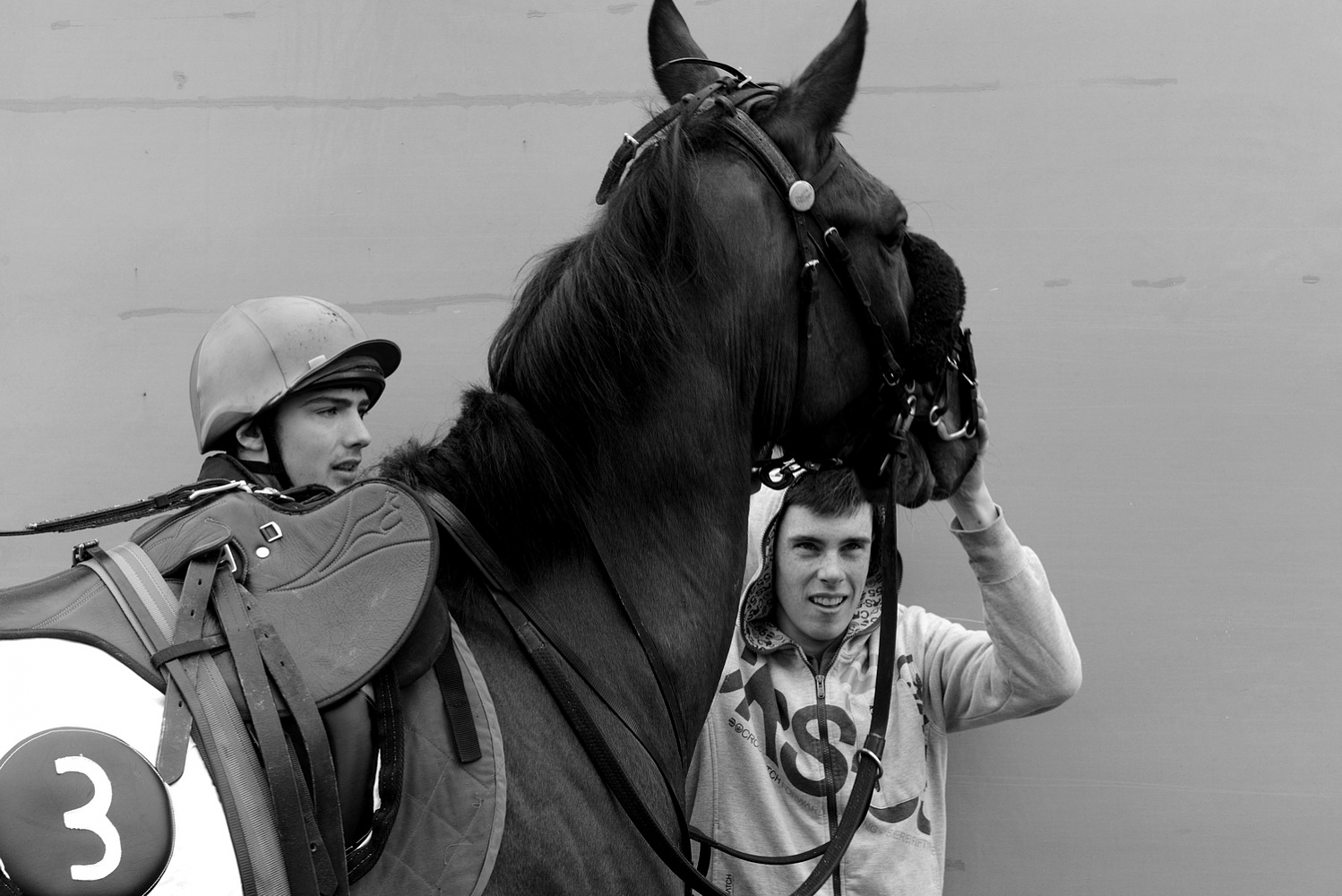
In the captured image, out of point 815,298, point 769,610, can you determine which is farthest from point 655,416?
point 769,610

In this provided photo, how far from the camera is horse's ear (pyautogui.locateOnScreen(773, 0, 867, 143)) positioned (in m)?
1.58

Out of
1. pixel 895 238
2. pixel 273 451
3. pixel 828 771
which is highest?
pixel 895 238

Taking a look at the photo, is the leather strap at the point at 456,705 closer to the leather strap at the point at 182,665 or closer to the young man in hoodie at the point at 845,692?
the leather strap at the point at 182,665

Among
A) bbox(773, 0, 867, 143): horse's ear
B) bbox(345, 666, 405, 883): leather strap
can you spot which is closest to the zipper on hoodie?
bbox(345, 666, 405, 883): leather strap

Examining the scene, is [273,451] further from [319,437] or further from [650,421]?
[650,421]

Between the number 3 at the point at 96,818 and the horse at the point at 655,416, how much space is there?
0.26 m

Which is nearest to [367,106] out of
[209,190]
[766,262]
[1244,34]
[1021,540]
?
[209,190]

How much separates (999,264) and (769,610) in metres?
1.00

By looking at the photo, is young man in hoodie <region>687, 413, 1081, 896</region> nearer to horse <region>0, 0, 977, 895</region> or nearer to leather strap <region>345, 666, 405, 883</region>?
horse <region>0, 0, 977, 895</region>

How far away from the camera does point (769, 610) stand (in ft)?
7.84

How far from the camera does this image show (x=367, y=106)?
267 cm

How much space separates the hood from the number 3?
57.4 inches

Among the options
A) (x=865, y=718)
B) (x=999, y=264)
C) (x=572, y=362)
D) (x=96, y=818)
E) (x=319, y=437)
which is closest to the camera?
(x=96, y=818)

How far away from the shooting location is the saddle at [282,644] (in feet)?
3.89
